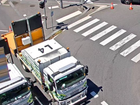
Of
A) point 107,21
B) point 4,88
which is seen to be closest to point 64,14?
point 107,21

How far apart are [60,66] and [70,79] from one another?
1.03m

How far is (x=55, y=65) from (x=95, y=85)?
379cm

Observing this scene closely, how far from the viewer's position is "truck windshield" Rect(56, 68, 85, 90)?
46.5ft

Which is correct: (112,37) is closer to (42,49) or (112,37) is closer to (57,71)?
(42,49)

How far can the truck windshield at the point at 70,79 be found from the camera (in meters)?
14.2

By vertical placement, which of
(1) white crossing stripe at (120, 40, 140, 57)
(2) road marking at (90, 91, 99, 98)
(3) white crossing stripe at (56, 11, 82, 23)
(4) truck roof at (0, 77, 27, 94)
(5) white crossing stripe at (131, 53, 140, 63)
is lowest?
(2) road marking at (90, 91, 99, 98)

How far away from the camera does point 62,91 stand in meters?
14.3

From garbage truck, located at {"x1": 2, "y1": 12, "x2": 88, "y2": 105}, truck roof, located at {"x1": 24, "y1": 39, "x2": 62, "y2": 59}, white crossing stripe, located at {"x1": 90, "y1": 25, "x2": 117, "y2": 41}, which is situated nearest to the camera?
garbage truck, located at {"x1": 2, "y1": 12, "x2": 88, "y2": 105}

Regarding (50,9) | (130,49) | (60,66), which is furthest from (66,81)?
(50,9)

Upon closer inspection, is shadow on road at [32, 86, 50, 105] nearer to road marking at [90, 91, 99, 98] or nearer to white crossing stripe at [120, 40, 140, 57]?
road marking at [90, 91, 99, 98]

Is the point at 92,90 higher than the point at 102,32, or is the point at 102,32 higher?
the point at 102,32

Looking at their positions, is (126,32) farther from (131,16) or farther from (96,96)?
(96,96)

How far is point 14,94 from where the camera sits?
13.6 meters

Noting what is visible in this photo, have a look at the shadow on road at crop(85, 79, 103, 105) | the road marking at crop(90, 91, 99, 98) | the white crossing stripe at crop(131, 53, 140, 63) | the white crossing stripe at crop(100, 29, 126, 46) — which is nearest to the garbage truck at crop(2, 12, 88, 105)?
the shadow on road at crop(85, 79, 103, 105)
